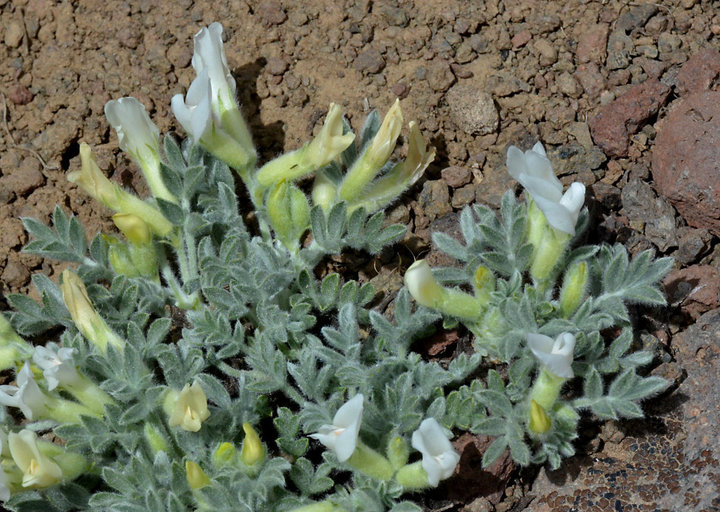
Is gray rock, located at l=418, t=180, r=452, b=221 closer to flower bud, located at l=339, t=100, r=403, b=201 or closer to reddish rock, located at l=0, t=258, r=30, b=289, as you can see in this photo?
flower bud, located at l=339, t=100, r=403, b=201

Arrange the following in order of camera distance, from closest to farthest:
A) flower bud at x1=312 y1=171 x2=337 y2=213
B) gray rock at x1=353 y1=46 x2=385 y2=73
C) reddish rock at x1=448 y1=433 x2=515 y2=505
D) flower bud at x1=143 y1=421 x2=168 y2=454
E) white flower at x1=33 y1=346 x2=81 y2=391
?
white flower at x1=33 y1=346 x2=81 y2=391, flower bud at x1=143 y1=421 x2=168 y2=454, reddish rock at x1=448 y1=433 x2=515 y2=505, flower bud at x1=312 y1=171 x2=337 y2=213, gray rock at x1=353 y1=46 x2=385 y2=73

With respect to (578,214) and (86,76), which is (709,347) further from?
(86,76)

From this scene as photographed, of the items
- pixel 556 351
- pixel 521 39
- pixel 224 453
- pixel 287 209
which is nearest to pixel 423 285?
pixel 556 351

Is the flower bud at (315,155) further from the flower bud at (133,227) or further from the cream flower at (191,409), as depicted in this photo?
the cream flower at (191,409)

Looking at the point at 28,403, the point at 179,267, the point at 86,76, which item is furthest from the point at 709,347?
the point at 86,76

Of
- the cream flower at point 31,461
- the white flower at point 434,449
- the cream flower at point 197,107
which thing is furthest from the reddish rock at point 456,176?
the cream flower at point 31,461

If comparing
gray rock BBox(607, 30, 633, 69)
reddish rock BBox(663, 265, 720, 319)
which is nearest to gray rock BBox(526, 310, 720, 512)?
reddish rock BBox(663, 265, 720, 319)
